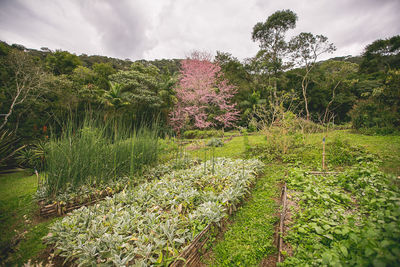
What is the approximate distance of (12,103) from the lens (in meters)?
7.72

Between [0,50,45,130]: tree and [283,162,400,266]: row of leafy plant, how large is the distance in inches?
498

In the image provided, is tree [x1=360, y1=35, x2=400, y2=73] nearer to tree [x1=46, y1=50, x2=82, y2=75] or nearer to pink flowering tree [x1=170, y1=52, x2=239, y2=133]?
pink flowering tree [x1=170, y1=52, x2=239, y2=133]

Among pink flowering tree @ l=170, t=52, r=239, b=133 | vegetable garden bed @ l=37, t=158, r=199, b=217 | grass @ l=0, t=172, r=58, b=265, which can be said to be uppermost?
pink flowering tree @ l=170, t=52, r=239, b=133

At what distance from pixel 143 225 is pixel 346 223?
6.32 feet

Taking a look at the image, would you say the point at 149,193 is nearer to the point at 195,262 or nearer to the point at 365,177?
the point at 195,262

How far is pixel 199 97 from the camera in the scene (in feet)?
35.5

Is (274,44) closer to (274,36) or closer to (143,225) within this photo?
(274,36)

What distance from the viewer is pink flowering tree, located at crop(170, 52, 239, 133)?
10.7 meters

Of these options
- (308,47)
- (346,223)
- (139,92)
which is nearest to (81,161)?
(346,223)

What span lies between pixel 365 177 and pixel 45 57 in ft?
83.8

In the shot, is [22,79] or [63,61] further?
[63,61]

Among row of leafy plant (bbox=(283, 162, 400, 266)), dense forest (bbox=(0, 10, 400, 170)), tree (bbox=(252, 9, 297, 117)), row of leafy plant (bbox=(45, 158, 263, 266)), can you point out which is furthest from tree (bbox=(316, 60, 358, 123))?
row of leafy plant (bbox=(45, 158, 263, 266))

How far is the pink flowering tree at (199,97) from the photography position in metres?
10.7

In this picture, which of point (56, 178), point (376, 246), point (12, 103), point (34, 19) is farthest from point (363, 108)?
point (12, 103)
